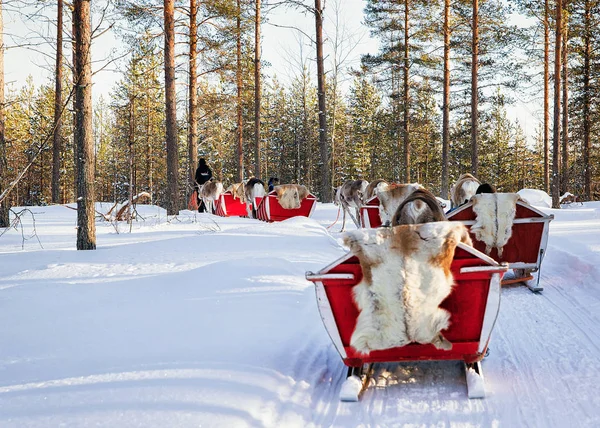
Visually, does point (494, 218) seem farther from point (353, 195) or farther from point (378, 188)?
point (353, 195)

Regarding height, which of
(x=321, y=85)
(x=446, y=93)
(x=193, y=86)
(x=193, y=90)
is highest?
(x=446, y=93)

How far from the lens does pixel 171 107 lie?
13109 millimetres

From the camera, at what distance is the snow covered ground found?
102 inches

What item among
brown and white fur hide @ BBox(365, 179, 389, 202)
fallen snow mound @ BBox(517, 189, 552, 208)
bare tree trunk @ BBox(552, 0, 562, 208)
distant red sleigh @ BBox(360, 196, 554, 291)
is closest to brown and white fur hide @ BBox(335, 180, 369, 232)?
brown and white fur hide @ BBox(365, 179, 389, 202)

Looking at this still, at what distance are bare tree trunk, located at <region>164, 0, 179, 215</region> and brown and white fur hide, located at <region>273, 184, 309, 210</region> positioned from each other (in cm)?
289

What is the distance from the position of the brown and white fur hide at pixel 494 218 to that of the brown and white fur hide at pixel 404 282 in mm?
2926

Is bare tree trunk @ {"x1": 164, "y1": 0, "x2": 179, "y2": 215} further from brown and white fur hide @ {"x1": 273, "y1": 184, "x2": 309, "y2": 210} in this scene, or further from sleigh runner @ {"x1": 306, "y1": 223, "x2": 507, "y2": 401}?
sleigh runner @ {"x1": 306, "y1": 223, "x2": 507, "y2": 401}

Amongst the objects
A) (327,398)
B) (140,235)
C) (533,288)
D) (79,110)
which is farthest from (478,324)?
(140,235)

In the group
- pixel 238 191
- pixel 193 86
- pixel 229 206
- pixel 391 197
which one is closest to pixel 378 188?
pixel 391 197

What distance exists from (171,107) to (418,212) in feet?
35.4

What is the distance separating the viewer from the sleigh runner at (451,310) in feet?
9.41

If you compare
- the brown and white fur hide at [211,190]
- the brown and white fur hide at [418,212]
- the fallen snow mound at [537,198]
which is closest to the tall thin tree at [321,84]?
the brown and white fur hide at [211,190]

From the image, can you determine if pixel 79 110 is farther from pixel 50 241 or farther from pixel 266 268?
pixel 266 268

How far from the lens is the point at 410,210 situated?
3.90 meters
